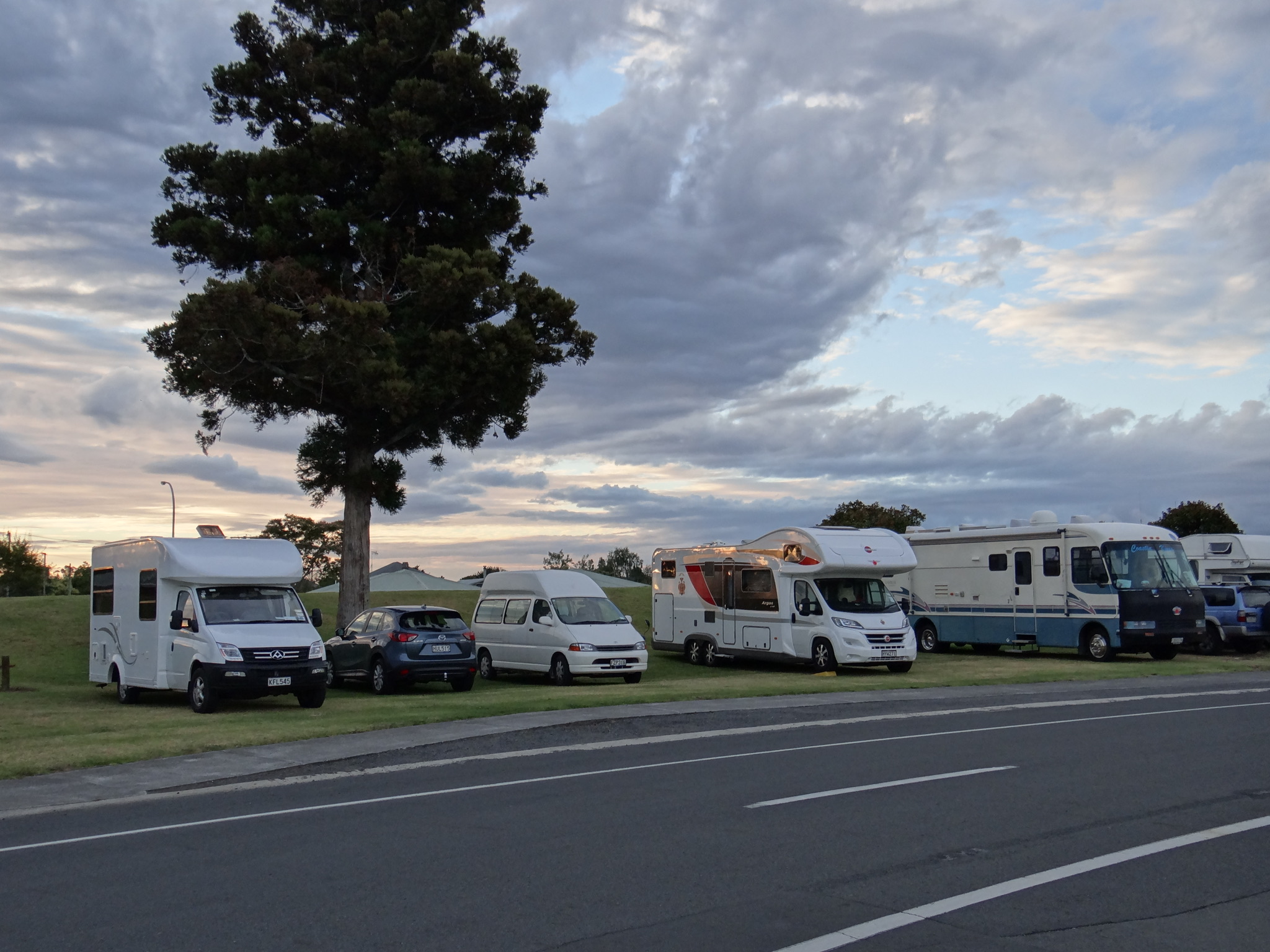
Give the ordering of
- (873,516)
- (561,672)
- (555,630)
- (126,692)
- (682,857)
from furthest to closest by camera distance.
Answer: (873,516) < (555,630) < (561,672) < (126,692) < (682,857)

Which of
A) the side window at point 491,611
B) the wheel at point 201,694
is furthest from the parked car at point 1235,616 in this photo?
the wheel at point 201,694

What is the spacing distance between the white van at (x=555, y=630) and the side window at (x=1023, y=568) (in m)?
11.4

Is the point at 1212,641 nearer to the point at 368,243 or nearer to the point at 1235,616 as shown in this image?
the point at 1235,616

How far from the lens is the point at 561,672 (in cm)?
2464

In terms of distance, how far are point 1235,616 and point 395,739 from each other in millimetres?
25319

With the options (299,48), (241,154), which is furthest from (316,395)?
(299,48)

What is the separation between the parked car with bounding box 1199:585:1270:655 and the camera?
31641 mm

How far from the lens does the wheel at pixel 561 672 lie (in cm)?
2450

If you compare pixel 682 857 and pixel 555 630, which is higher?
pixel 555 630

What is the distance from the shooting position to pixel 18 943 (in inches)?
242

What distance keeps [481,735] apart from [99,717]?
7.52 metres

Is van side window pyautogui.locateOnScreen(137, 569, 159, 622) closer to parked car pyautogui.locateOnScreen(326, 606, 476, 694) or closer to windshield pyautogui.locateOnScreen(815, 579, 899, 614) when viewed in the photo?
parked car pyautogui.locateOnScreen(326, 606, 476, 694)

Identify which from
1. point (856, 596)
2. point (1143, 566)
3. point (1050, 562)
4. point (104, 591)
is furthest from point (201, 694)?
point (1143, 566)

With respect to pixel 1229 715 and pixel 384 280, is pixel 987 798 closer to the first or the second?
pixel 1229 715
